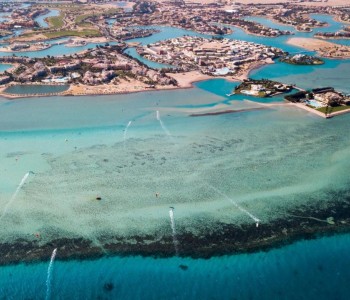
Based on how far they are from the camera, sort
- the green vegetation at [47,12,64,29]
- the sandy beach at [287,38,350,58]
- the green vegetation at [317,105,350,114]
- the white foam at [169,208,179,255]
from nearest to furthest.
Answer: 1. the white foam at [169,208,179,255]
2. the green vegetation at [317,105,350,114]
3. the sandy beach at [287,38,350,58]
4. the green vegetation at [47,12,64,29]

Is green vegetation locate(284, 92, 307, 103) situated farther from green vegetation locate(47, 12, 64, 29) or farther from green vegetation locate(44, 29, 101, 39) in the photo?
green vegetation locate(47, 12, 64, 29)

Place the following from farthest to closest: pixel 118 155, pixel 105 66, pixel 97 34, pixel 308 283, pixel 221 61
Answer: pixel 97 34, pixel 221 61, pixel 105 66, pixel 118 155, pixel 308 283

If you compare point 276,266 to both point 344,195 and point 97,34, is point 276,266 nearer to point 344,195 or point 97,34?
point 344,195

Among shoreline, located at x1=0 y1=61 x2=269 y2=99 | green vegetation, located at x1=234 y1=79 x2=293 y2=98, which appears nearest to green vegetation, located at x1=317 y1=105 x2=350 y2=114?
green vegetation, located at x1=234 y1=79 x2=293 y2=98

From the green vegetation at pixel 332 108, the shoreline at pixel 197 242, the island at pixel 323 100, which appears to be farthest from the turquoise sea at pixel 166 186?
the island at pixel 323 100

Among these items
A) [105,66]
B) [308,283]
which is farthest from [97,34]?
[308,283]

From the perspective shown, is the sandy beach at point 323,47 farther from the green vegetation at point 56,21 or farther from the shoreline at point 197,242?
the green vegetation at point 56,21

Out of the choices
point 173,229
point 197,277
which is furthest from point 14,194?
point 197,277
